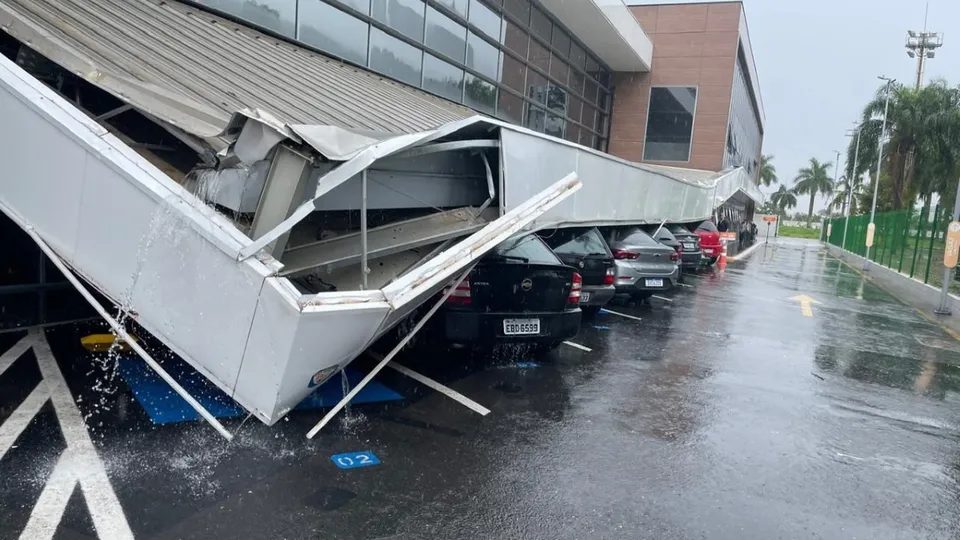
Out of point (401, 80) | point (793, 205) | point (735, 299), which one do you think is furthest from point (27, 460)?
point (793, 205)

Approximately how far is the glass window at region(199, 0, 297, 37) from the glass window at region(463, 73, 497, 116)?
5836mm

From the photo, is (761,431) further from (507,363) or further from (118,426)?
(118,426)

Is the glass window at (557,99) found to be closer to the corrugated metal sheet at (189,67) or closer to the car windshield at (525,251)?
the corrugated metal sheet at (189,67)

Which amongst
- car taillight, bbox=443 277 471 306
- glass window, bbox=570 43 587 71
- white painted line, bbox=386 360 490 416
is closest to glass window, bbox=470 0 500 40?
glass window, bbox=570 43 587 71

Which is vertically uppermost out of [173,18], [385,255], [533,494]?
[173,18]

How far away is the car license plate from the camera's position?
643 cm

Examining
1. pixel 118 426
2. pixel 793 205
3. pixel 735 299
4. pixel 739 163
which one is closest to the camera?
pixel 118 426

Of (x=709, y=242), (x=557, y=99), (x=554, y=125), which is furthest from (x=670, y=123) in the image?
(x=709, y=242)

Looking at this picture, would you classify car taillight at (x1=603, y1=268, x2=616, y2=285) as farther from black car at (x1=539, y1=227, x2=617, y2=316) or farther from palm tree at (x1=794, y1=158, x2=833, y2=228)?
palm tree at (x1=794, y1=158, x2=833, y2=228)

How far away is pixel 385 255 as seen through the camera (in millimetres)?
5770

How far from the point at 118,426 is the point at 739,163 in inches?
1732

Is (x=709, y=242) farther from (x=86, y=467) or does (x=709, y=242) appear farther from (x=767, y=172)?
(x=767, y=172)

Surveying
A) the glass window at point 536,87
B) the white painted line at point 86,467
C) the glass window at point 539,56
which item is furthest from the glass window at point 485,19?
the white painted line at point 86,467

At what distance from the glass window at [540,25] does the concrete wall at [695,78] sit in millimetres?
10884
